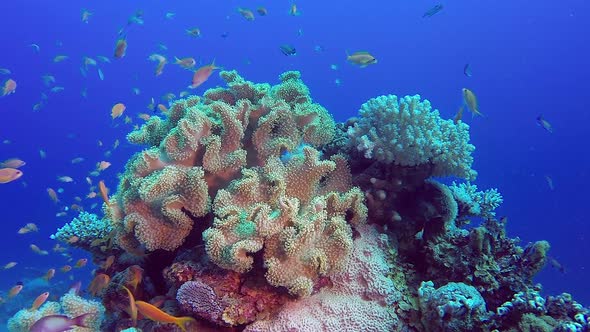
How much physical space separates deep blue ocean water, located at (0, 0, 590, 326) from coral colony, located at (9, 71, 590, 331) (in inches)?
1667

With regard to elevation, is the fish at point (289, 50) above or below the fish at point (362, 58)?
above

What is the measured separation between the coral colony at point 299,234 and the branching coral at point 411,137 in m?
0.02

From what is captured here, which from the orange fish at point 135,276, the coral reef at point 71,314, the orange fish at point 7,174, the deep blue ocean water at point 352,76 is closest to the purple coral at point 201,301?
the orange fish at point 135,276

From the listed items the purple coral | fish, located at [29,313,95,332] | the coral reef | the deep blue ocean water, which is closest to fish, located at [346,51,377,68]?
the purple coral

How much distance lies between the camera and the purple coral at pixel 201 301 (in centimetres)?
332

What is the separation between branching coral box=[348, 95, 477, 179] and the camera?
173 inches

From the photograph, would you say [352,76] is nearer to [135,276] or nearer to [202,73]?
[202,73]

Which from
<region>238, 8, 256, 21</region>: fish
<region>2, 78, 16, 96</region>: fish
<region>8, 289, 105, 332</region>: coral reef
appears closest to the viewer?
<region>8, 289, 105, 332</region>: coral reef

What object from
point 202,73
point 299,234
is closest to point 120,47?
point 202,73

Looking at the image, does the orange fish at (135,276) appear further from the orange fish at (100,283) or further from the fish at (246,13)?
the fish at (246,13)

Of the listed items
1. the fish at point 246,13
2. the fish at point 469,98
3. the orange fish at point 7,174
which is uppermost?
the fish at point 246,13

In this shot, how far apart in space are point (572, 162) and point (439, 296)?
247 ft

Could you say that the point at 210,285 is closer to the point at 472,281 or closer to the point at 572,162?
the point at 472,281

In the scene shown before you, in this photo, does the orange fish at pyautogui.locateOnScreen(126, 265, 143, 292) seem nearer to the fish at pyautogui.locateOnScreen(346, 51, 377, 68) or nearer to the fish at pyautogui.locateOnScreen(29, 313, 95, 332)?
the fish at pyautogui.locateOnScreen(29, 313, 95, 332)
